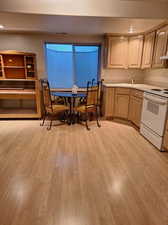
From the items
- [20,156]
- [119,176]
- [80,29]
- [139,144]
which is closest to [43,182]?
[20,156]

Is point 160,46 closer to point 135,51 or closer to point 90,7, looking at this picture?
point 135,51

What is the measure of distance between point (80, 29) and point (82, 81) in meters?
1.50

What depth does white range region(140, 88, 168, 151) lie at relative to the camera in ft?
7.84

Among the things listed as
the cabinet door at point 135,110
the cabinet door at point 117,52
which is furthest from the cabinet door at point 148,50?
the cabinet door at point 135,110

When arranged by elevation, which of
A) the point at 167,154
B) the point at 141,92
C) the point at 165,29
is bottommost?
the point at 167,154

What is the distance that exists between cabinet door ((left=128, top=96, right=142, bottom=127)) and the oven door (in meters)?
0.21

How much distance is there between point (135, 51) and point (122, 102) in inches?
54.7

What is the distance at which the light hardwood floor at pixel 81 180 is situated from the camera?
133 centimetres

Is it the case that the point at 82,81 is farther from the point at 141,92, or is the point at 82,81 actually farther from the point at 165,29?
the point at 165,29

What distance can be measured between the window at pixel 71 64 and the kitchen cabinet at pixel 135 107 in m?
1.52

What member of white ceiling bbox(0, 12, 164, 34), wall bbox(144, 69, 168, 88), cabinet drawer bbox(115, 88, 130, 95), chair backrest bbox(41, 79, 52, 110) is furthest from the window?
wall bbox(144, 69, 168, 88)

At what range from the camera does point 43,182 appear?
1731mm

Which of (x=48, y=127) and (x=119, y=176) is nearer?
(x=119, y=176)

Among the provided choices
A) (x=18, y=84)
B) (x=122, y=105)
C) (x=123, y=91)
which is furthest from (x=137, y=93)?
(x=18, y=84)
